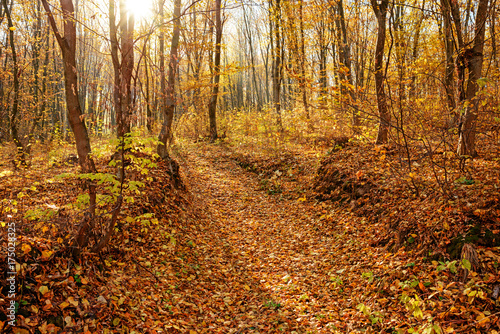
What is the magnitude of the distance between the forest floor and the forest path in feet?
0.08

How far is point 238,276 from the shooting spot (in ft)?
17.7

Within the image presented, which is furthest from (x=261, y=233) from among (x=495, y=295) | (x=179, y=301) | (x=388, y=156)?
(x=495, y=295)

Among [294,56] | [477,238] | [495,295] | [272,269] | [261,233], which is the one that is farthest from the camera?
[294,56]

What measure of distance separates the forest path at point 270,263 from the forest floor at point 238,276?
24 millimetres

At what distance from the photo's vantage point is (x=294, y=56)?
53.9 feet

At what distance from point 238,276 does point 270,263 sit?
77 centimetres

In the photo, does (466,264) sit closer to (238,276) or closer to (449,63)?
(238,276)

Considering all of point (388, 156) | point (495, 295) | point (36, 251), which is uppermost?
point (388, 156)

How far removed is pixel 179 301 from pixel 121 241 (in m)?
1.47

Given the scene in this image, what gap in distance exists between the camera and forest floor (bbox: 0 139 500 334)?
10.7 ft

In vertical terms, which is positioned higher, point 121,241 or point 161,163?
point 161,163

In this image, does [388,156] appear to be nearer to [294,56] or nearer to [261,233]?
[261,233]

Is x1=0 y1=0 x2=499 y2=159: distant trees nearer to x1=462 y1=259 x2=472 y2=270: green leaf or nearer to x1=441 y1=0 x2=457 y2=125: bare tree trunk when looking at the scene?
x1=441 y1=0 x2=457 y2=125: bare tree trunk

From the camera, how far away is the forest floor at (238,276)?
3.27 meters
